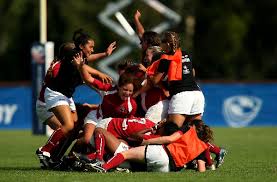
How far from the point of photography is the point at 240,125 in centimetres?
2995

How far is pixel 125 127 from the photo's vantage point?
1371cm

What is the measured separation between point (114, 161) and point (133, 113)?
4.20ft

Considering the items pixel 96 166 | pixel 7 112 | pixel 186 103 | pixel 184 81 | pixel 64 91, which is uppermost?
pixel 184 81

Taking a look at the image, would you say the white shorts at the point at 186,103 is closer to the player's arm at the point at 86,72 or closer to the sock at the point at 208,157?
the sock at the point at 208,157

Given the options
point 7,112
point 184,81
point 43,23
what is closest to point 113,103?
point 184,81

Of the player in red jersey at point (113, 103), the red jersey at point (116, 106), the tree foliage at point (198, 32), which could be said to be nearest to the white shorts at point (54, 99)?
the player in red jersey at point (113, 103)

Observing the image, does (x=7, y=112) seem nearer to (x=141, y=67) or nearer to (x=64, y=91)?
(x=64, y=91)

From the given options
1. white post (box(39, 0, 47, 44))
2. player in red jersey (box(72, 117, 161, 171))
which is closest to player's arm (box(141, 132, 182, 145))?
player in red jersey (box(72, 117, 161, 171))

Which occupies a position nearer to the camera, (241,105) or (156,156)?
(156,156)

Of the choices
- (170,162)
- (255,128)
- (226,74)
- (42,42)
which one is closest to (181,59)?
(170,162)

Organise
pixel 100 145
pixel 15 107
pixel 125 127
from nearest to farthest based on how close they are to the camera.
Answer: pixel 100 145, pixel 125 127, pixel 15 107

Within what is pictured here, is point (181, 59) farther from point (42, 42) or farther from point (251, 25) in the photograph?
point (251, 25)

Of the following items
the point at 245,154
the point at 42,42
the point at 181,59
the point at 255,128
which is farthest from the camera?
the point at 255,128

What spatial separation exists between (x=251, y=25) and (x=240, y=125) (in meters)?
23.2
